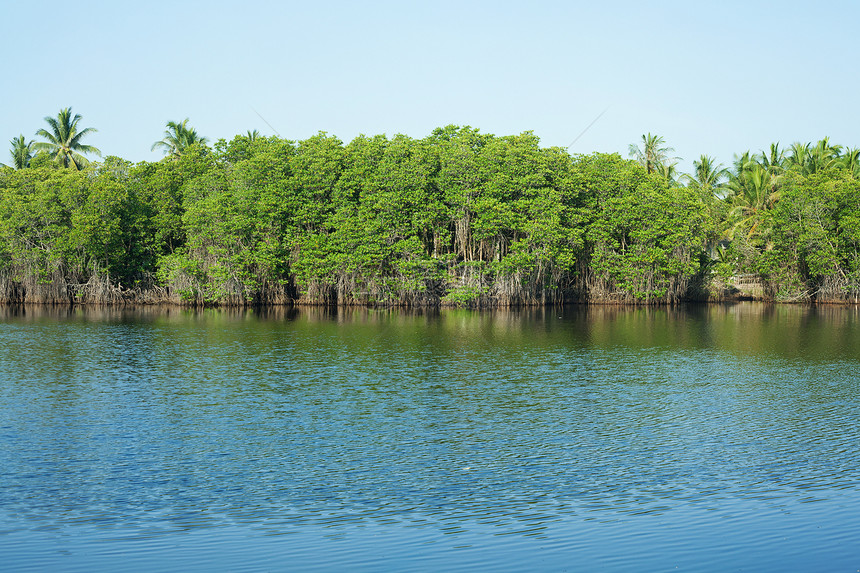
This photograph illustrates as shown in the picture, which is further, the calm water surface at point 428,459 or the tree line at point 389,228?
the tree line at point 389,228

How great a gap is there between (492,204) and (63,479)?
4428 centimetres

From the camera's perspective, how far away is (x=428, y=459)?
1502cm

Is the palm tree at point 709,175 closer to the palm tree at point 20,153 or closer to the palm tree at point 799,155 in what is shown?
the palm tree at point 799,155

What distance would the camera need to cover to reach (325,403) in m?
20.5

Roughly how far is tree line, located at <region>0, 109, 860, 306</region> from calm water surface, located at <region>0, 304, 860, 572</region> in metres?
25.8

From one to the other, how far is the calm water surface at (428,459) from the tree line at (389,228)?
25.8 m

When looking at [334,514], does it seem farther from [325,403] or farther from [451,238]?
[451,238]

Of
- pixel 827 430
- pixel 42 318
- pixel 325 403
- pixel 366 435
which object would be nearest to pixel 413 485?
pixel 366 435

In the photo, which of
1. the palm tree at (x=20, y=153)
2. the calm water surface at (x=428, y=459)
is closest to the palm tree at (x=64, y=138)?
the palm tree at (x=20, y=153)

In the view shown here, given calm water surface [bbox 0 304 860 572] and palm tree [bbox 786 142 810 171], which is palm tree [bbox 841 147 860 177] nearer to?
palm tree [bbox 786 142 810 171]

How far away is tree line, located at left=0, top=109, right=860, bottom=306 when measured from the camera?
56.6 m

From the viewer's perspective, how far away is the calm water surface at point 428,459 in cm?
1052

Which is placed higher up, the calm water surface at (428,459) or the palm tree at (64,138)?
the palm tree at (64,138)

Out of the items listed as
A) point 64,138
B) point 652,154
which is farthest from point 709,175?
point 64,138
